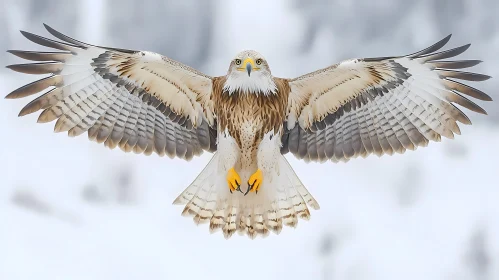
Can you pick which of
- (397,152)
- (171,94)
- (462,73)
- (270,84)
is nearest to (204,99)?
(171,94)

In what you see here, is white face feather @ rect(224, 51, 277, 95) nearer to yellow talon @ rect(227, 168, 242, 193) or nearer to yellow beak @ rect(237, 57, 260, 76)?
yellow beak @ rect(237, 57, 260, 76)

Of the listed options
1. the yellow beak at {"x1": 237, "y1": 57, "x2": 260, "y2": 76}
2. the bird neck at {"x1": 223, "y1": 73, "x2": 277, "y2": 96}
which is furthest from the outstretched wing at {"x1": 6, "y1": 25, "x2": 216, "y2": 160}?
the yellow beak at {"x1": 237, "y1": 57, "x2": 260, "y2": 76}

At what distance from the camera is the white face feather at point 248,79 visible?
380 inches

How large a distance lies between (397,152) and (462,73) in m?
1.47

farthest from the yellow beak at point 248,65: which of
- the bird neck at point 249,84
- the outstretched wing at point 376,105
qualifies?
the outstretched wing at point 376,105

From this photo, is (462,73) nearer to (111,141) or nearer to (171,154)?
(171,154)

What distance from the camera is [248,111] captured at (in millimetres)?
10039

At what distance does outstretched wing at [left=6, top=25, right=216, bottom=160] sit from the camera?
9.98 m

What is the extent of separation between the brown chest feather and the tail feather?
0.68 m

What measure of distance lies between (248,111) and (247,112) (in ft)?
0.07

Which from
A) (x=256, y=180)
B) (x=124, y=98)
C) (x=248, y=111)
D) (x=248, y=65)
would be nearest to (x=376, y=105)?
(x=248, y=111)

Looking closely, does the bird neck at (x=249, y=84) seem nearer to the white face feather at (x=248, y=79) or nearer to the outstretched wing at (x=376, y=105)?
the white face feather at (x=248, y=79)

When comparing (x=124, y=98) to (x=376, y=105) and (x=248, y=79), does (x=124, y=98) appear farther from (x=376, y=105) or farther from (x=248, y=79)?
(x=376, y=105)

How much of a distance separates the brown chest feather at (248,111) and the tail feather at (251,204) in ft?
2.24
